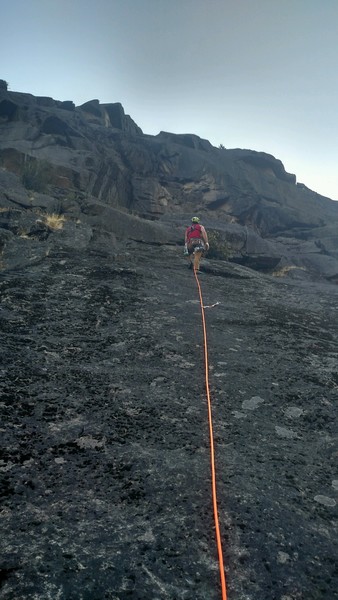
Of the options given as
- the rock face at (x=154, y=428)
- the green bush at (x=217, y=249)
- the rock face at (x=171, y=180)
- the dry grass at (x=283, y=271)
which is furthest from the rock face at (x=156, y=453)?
the dry grass at (x=283, y=271)

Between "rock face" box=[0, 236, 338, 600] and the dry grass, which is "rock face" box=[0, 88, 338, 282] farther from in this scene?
"rock face" box=[0, 236, 338, 600]

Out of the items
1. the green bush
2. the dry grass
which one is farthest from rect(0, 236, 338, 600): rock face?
the dry grass

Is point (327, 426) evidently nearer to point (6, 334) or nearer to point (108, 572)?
point (108, 572)

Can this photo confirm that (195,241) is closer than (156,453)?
No

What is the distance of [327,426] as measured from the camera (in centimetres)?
420

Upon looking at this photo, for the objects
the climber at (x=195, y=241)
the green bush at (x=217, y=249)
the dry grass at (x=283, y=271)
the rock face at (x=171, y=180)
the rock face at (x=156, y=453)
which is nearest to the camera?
the rock face at (x=156, y=453)

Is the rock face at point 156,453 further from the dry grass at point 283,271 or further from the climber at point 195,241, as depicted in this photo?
the dry grass at point 283,271

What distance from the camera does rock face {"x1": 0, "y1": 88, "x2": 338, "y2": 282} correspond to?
22062 millimetres

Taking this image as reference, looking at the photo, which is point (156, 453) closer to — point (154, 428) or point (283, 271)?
point (154, 428)

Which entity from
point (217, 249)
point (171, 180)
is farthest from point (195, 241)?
point (171, 180)

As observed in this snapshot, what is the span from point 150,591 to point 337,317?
8347 mm

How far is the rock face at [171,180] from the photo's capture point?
2206 centimetres

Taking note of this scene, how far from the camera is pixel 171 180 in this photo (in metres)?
33.8

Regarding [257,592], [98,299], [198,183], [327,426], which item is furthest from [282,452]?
[198,183]
